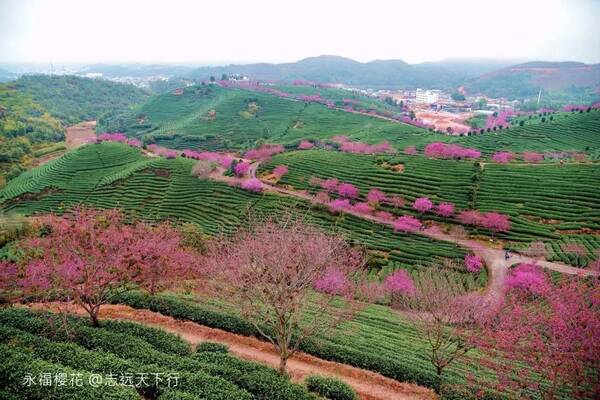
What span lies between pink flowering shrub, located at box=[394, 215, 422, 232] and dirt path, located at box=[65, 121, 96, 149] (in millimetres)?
105069

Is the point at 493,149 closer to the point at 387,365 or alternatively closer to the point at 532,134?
the point at 532,134

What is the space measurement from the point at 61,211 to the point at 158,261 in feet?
168

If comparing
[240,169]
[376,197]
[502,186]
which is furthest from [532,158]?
[240,169]

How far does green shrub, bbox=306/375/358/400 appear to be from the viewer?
56.2 feet

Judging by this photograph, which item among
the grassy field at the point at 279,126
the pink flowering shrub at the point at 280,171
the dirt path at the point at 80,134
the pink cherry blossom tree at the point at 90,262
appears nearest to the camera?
the pink cherry blossom tree at the point at 90,262

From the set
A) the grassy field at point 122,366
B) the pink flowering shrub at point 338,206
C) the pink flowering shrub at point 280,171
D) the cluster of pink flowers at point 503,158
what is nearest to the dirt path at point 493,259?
the pink flowering shrub at point 338,206

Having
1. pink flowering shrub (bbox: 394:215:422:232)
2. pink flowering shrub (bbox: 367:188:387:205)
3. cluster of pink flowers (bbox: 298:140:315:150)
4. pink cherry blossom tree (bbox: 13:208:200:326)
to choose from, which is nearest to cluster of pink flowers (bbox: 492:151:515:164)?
pink flowering shrub (bbox: 367:188:387:205)

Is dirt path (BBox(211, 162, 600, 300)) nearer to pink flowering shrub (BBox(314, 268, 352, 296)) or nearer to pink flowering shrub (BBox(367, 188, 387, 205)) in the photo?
pink flowering shrub (BBox(367, 188, 387, 205))

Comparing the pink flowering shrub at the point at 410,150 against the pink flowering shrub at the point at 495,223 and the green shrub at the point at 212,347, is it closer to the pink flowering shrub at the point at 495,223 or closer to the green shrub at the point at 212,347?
the pink flowering shrub at the point at 495,223

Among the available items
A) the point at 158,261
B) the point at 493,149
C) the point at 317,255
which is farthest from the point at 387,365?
the point at 493,149

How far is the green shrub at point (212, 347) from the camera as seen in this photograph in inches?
784

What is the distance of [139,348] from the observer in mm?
18188

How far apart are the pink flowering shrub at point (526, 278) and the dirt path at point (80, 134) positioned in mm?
120978

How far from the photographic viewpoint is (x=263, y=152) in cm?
8781
